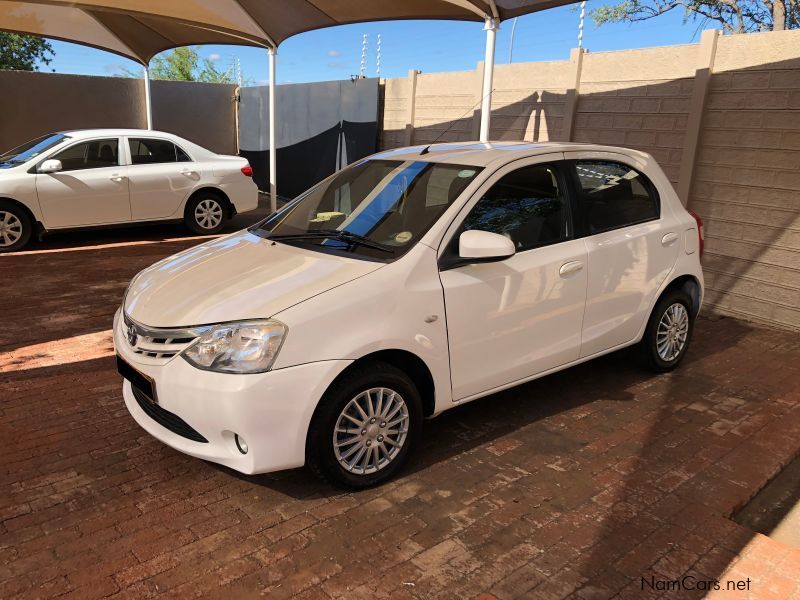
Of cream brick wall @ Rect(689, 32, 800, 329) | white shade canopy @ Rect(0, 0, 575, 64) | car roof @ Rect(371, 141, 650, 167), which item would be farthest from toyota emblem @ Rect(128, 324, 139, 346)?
cream brick wall @ Rect(689, 32, 800, 329)

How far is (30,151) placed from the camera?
29.5 ft

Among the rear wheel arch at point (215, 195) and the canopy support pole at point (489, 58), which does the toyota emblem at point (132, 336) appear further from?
the rear wheel arch at point (215, 195)

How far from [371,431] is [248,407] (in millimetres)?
700

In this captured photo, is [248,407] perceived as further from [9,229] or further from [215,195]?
[215,195]

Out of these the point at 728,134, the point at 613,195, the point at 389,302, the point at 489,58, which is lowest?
the point at 389,302

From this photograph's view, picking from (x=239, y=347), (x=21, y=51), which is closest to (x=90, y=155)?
(x=239, y=347)

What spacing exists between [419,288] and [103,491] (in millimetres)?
1954

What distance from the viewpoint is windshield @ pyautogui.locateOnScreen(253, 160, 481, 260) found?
3.58 meters

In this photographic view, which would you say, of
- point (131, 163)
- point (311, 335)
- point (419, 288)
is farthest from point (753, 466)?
point (131, 163)

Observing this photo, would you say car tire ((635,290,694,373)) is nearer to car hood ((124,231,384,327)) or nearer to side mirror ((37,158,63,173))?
car hood ((124,231,384,327))

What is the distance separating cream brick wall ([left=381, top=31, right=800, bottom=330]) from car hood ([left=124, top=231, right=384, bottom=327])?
15.7 ft

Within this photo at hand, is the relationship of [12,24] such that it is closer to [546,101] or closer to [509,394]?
[546,101]

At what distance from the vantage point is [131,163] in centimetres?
929

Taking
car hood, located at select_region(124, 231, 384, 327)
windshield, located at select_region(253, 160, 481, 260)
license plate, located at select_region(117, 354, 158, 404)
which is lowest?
license plate, located at select_region(117, 354, 158, 404)
